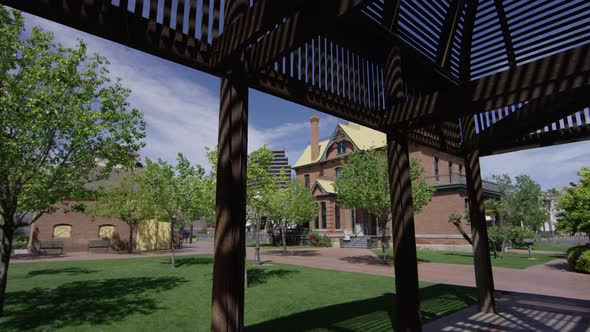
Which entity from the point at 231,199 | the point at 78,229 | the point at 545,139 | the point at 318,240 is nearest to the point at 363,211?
the point at 318,240

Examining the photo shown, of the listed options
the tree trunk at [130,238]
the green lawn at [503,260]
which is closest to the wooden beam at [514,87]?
the green lawn at [503,260]

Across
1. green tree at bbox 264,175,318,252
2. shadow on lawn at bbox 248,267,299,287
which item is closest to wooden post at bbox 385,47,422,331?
shadow on lawn at bbox 248,267,299,287

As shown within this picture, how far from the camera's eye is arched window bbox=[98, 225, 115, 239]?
30359 millimetres

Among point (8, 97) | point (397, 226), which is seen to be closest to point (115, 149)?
point (8, 97)

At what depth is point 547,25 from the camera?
471cm

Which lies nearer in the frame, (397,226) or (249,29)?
(249,29)

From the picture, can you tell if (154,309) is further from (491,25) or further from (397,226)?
(491,25)

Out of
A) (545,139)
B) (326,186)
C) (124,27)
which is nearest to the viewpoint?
(124,27)

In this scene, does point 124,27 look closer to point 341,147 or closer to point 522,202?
point 341,147

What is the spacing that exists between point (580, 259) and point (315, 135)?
103 ft

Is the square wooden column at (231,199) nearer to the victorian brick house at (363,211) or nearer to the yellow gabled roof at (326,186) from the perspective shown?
the victorian brick house at (363,211)

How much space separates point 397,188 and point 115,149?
8.09 m

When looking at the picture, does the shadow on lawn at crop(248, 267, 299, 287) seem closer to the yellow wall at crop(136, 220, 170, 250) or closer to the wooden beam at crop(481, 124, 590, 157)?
the wooden beam at crop(481, 124, 590, 157)

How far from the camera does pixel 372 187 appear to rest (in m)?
18.1
